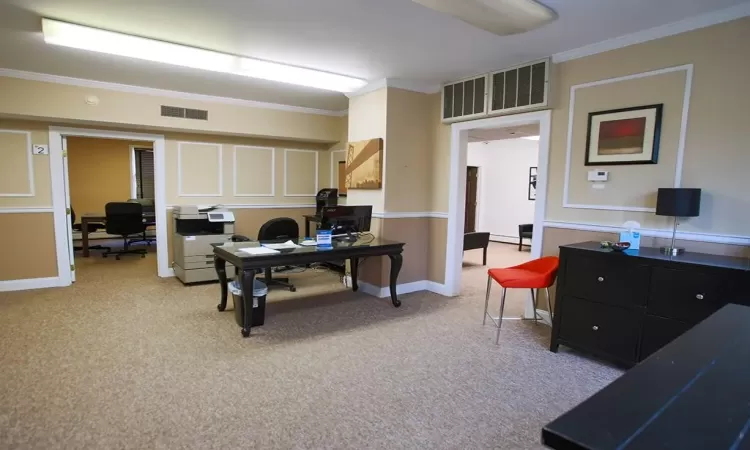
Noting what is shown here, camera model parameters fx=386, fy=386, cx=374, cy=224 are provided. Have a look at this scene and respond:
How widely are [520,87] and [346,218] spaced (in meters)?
2.18

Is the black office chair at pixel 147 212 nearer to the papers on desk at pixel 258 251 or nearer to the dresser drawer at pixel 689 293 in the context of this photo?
the papers on desk at pixel 258 251

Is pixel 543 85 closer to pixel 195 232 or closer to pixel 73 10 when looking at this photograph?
pixel 73 10

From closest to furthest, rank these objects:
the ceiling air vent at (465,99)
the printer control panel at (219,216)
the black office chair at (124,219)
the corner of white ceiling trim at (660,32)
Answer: the corner of white ceiling trim at (660,32)
the ceiling air vent at (465,99)
the printer control panel at (219,216)
the black office chair at (124,219)

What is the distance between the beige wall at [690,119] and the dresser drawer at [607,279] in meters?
0.62

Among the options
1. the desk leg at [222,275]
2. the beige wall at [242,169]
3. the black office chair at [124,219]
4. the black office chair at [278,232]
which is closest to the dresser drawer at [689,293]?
the black office chair at [278,232]

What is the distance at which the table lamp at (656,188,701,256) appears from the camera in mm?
2680

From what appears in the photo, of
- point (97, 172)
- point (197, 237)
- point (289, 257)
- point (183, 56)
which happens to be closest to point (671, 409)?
point (289, 257)

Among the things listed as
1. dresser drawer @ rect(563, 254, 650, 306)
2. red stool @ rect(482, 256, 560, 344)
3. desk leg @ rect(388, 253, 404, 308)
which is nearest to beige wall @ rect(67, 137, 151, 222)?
desk leg @ rect(388, 253, 404, 308)

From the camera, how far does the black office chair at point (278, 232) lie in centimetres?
459

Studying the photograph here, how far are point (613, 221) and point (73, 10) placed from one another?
178 inches

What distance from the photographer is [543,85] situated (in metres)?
3.63

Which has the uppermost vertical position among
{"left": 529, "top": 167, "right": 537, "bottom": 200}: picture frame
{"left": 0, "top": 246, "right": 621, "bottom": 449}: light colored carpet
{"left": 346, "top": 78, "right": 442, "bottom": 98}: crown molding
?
{"left": 346, "top": 78, "right": 442, "bottom": 98}: crown molding

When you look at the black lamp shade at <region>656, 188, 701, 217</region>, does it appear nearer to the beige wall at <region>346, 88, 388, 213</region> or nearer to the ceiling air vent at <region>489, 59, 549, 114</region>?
the ceiling air vent at <region>489, 59, 549, 114</region>

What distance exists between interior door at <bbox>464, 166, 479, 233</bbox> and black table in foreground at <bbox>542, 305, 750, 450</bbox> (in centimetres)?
871
